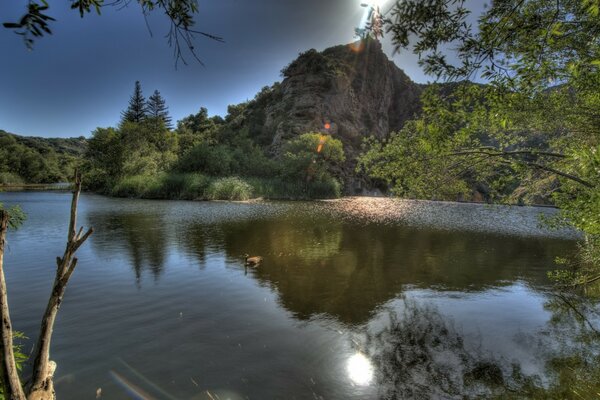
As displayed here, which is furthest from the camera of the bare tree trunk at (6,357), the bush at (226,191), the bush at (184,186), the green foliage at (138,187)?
the green foliage at (138,187)

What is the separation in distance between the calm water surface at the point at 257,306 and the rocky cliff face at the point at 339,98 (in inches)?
2256

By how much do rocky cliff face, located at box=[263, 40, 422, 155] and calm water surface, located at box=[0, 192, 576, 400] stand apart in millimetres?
57304

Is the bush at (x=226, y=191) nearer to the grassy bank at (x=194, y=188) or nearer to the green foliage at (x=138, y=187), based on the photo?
the grassy bank at (x=194, y=188)

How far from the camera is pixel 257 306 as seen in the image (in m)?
9.37

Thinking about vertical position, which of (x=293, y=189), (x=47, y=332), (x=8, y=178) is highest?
(x=8, y=178)

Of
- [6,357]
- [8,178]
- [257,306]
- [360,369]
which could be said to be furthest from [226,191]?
[8,178]

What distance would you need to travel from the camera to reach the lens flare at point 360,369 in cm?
605

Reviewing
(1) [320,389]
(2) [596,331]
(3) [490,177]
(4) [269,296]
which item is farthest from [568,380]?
(4) [269,296]

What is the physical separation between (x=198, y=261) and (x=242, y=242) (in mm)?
4499

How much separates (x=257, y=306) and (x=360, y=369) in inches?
151

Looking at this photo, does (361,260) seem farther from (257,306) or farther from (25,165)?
(25,165)

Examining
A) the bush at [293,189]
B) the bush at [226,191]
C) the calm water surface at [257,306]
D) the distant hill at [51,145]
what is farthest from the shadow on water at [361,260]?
the distant hill at [51,145]

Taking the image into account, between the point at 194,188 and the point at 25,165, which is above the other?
the point at 25,165

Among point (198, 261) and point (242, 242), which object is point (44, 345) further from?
point (242, 242)
